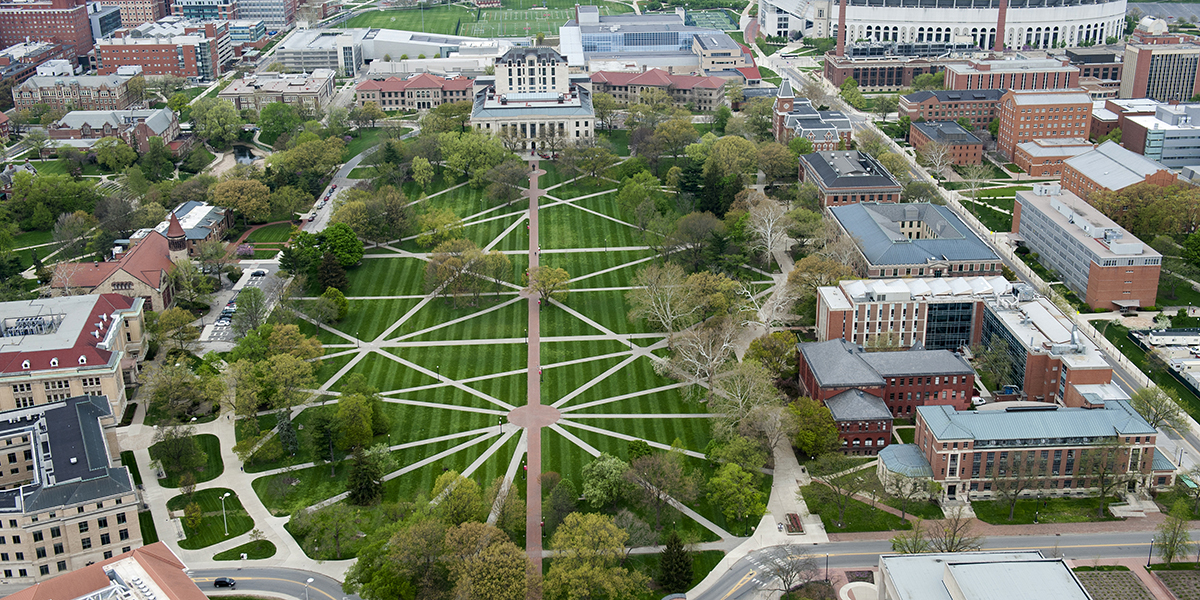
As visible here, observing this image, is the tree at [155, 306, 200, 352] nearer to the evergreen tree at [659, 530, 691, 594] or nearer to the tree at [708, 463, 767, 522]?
the tree at [708, 463, 767, 522]

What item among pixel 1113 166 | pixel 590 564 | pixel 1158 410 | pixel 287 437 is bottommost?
pixel 287 437

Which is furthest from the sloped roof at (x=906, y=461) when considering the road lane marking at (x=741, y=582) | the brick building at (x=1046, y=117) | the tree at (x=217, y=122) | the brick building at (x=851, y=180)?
the tree at (x=217, y=122)

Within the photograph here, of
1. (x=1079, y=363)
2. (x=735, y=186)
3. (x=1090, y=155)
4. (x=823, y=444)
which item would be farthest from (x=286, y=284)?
(x=1090, y=155)

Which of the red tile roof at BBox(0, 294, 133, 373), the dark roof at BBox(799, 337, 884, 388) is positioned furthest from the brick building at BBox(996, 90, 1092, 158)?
the red tile roof at BBox(0, 294, 133, 373)

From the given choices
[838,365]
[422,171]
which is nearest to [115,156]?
[422,171]

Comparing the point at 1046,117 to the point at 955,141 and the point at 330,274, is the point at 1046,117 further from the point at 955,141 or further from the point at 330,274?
the point at 330,274

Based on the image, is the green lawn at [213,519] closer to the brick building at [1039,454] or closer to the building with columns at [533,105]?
the brick building at [1039,454]
